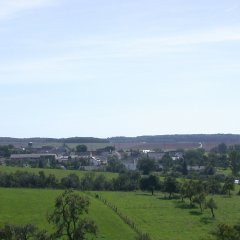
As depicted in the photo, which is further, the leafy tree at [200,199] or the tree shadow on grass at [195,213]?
the leafy tree at [200,199]

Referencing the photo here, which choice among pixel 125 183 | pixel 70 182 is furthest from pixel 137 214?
pixel 125 183

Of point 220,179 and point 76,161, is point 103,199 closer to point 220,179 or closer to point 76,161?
point 220,179

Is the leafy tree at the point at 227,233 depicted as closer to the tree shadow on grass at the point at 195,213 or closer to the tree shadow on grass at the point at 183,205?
the tree shadow on grass at the point at 195,213

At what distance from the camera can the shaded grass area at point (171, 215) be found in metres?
54.5

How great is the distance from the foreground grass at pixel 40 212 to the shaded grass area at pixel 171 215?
2429mm

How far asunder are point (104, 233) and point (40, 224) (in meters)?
7.36

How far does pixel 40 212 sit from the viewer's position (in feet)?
215

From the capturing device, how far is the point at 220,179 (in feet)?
352

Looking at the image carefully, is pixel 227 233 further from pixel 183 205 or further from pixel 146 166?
pixel 146 166

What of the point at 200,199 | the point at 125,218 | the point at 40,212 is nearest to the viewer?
the point at 125,218

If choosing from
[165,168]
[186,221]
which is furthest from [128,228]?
[165,168]

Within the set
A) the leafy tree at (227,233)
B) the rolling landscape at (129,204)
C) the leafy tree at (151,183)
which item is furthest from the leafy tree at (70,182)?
the leafy tree at (227,233)

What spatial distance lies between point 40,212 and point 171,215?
50.3 feet

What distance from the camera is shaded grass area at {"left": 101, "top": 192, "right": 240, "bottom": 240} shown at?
54.5 m
